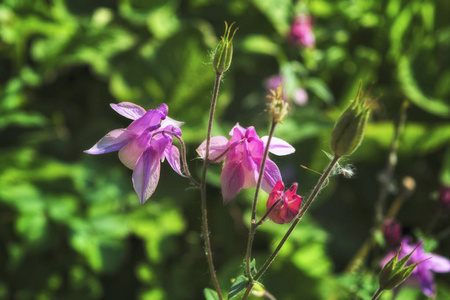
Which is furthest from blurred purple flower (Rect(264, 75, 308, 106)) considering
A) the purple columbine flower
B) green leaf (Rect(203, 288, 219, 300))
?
green leaf (Rect(203, 288, 219, 300))

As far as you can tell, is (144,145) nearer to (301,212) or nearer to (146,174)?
(146,174)

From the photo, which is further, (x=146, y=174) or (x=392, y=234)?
(x=392, y=234)

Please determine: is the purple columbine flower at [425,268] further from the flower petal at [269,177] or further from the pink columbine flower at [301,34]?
the pink columbine flower at [301,34]

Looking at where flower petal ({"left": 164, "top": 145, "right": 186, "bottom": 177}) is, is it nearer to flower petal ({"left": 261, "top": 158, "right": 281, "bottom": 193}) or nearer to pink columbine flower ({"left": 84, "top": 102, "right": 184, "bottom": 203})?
pink columbine flower ({"left": 84, "top": 102, "right": 184, "bottom": 203})

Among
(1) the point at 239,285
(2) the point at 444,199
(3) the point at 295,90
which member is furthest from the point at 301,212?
(3) the point at 295,90

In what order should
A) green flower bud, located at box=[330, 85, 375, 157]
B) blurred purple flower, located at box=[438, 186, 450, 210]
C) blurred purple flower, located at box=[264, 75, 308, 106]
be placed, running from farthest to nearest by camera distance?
1. blurred purple flower, located at box=[264, 75, 308, 106]
2. blurred purple flower, located at box=[438, 186, 450, 210]
3. green flower bud, located at box=[330, 85, 375, 157]

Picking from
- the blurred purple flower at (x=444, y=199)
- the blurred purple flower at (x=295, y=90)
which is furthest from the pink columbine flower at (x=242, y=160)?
the blurred purple flower at (x=295, y=90)

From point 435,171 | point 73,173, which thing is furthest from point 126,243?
point 435,171
